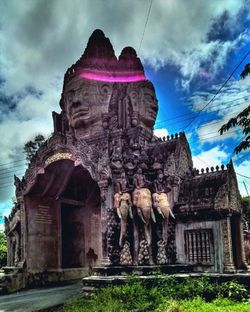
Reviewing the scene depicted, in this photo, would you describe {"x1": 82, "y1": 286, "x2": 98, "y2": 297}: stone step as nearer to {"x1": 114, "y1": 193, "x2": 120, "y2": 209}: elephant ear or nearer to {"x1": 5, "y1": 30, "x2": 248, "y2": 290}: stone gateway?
{"x1": 5, "y1": 30, "x2": 248, "y2": 290}: stone gateway

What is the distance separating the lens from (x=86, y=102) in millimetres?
17453

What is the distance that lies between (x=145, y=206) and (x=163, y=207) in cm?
75

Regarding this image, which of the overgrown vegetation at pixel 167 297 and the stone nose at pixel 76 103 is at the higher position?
the stone nose at pixel 76 103

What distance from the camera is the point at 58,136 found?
1586 centimetres

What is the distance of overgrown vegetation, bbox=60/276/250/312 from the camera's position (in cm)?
840

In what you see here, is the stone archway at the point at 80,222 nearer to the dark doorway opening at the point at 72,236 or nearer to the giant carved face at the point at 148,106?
the dark doorway opening at the point at 72,236

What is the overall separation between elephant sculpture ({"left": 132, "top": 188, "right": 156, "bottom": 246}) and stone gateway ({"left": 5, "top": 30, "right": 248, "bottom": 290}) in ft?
0.11

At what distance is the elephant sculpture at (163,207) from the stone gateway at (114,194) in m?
0.04

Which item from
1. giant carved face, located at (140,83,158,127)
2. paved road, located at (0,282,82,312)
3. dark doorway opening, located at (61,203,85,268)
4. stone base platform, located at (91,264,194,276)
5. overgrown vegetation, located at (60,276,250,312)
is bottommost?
paved road, located at (0,282,82,312)

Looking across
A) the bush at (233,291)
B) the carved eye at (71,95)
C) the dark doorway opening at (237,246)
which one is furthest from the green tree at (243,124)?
the carved eye at (71,95)

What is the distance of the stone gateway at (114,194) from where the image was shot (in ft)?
43.8

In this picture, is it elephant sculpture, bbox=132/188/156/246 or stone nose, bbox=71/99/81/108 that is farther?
stone nose, bbox=71/99/81/108

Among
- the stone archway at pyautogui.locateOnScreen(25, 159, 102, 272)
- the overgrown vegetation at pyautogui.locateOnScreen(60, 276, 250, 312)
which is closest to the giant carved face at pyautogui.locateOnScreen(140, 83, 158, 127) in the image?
the stone archway at pyautogui.locateOnScreen(25, 159, 102, 272)

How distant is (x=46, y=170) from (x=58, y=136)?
1.70 m
